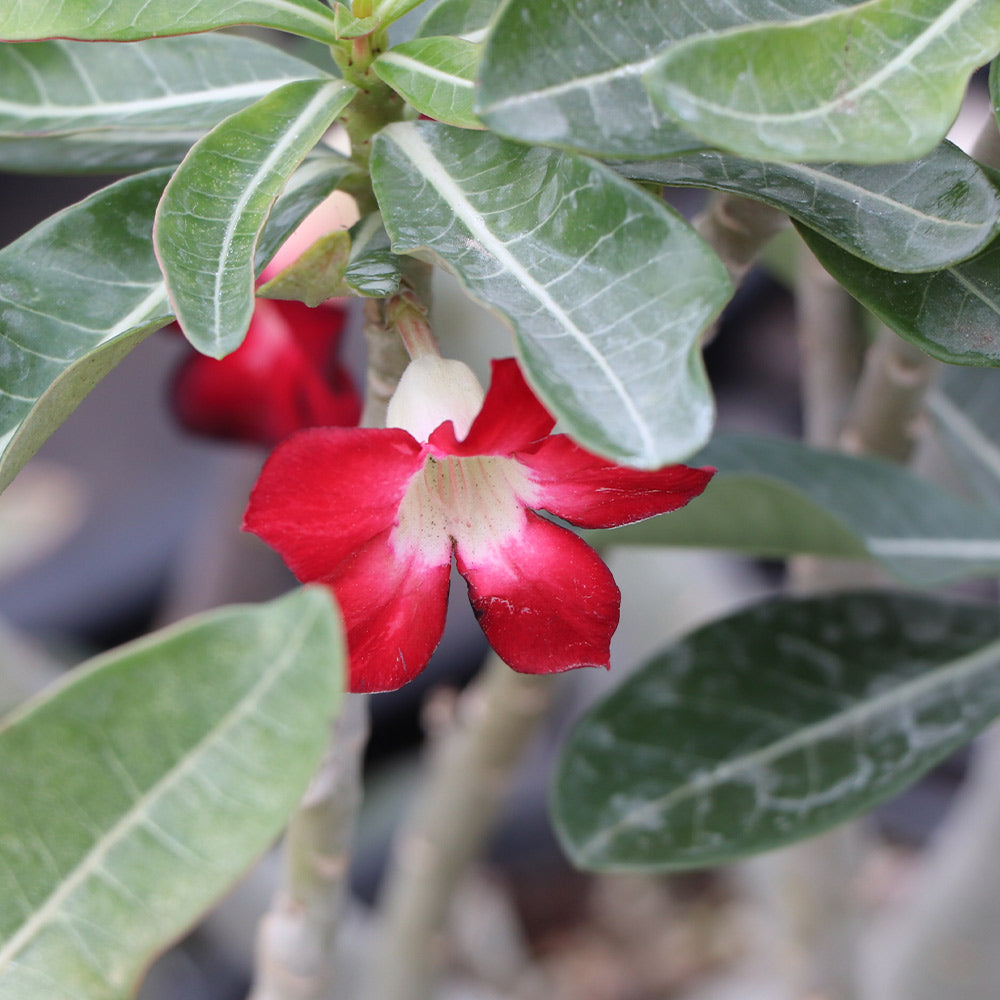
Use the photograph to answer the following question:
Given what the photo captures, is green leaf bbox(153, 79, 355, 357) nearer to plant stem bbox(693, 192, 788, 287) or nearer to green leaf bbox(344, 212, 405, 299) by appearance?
green leaf bbox(344, 212, 405, 299)

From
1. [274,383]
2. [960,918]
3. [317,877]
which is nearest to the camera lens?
[317,877]

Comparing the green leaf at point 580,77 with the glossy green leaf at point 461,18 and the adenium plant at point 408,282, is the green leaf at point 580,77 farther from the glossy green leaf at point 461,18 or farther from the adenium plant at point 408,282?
the glossy green leaf at point 461,18

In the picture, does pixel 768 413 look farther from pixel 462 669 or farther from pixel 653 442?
pixel 653 442

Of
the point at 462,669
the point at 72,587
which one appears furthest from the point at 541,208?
the point at 72,587

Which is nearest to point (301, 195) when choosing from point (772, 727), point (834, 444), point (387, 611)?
point (387, 611)

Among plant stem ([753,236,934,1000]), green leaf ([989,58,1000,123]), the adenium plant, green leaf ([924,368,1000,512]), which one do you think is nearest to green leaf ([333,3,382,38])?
the adenium plant

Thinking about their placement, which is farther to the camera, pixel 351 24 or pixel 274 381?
pixel 274 381

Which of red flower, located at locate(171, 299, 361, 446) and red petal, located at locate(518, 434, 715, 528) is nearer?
red petal, located at locate(518, 434, 715, 528)

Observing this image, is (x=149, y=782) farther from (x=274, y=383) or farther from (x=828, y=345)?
(x=828, y=345)
